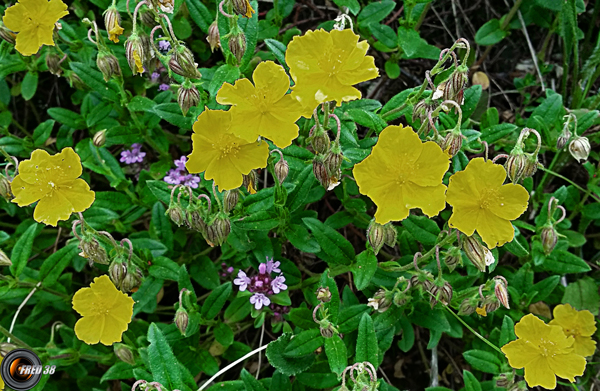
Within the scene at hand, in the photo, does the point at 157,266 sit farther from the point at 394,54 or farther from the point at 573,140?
the point at 573,140

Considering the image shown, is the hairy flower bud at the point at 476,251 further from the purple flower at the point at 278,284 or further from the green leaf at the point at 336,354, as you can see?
the purple flower at the point at 278,284

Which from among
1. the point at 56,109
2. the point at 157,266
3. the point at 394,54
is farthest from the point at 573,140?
the point at 56,109

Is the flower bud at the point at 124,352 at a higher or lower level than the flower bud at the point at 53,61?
lower

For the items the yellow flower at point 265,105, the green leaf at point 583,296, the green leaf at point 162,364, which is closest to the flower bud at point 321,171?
the yellow flower at point 265,105

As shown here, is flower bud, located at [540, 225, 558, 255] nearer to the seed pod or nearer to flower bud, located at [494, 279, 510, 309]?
flower bud, located at [494, 279, 510, 309]

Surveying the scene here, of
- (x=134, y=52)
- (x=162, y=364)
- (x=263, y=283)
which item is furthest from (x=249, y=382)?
(x=134, y=52)

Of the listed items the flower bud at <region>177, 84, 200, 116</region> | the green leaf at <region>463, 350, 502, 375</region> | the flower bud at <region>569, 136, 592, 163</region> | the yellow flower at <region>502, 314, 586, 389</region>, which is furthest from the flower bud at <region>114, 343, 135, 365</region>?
the flower bud at <region>569, 136, 592, 163</region>
